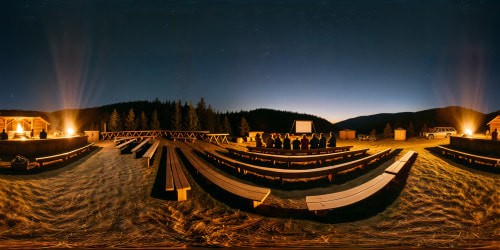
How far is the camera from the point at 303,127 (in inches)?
975

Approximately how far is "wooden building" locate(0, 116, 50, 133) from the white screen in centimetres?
3174

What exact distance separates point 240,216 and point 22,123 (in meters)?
35.5

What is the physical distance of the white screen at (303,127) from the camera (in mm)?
24375

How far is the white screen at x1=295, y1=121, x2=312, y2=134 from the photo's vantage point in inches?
960

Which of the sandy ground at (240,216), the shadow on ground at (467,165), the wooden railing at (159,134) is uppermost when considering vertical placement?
the wooden railing at (159,134)

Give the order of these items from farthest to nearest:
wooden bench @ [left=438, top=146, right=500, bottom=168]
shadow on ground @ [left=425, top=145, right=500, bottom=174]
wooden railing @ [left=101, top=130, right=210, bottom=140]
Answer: wooden railing @ [left=101, top=130, right=210, bottom=140], shadow on ground @ [left=425, top=145, right=500, bottom=174], wooden bench @ [left=438, top=146, right=500, bottom=168]

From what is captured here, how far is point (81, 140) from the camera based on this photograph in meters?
17.9

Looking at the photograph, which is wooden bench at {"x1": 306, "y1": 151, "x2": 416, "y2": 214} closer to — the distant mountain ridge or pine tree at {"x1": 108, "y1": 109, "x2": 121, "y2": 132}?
pine tree at {"x1": 108, "y1": 109, "x2": 121, "y2": 132}

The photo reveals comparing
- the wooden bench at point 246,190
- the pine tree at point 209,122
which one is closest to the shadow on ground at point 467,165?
the wooden bench at point 246,190

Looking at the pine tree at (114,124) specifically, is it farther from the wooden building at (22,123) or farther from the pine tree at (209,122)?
the pine tree at (209,122)

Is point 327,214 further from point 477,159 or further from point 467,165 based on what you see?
point 467,165

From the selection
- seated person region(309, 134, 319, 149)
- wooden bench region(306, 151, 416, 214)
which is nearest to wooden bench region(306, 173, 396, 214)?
wooden bench region(306, 151, 416, 214)

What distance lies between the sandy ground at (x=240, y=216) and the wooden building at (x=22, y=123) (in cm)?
2491

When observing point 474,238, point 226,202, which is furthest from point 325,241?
point 474,238
